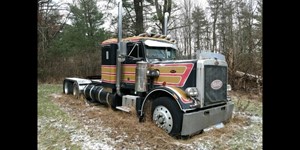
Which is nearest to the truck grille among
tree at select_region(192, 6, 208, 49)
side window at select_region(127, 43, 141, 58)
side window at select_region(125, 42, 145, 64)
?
side window at select_region(125, 42, 145, 64)

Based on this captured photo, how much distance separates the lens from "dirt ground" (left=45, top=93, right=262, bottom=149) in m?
3.84

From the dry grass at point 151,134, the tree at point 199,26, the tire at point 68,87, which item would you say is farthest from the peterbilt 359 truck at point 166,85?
the tree at point 199,26

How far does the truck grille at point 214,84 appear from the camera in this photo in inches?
171

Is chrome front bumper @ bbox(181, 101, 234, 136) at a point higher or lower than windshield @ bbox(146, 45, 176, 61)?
lower

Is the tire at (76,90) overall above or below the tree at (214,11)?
below

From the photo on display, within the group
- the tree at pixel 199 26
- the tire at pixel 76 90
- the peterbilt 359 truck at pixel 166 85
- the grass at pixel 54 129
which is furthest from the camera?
the tree at pixel 199 26

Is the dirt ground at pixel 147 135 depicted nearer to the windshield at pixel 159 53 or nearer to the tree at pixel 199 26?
the windshield at pixel 159 53

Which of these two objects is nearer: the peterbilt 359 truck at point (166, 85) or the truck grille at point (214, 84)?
the peterbilt 359 truck at point (166, 85)

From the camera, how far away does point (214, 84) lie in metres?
4.50

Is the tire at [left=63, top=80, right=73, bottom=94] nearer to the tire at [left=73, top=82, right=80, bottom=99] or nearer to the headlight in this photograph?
the tire at [left=73, top=82, right=80, bottom=99]

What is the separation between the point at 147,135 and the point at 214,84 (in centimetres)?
162
